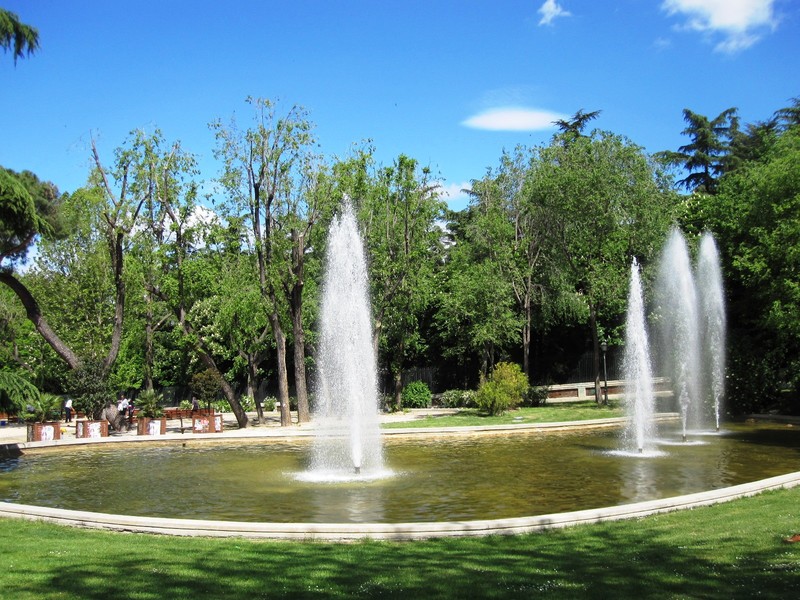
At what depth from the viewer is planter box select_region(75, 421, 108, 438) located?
2759 centimetres

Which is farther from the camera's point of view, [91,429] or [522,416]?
[522,416]

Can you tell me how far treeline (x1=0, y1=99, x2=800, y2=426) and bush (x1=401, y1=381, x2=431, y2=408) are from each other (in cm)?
240

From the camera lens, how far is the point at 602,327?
133ft

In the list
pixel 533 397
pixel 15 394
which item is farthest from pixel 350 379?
pixel 533 397

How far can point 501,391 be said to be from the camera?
1251 inches

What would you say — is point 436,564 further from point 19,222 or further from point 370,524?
point 19,222

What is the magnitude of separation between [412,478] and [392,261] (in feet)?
66.3

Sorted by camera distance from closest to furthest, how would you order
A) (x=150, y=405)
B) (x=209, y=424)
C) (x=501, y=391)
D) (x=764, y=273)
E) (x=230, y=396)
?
(x=764, y=273) < (x=209, y=424) < (x=230, y=396) < (x=150, y=405) < (x=501, y=391)

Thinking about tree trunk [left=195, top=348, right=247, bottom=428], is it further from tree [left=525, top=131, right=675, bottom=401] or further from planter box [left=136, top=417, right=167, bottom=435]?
tree [left=525, top=131, right=675, bottom=401]

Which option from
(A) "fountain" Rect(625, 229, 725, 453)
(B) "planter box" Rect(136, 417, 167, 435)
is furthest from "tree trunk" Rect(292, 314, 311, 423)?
(A) "fountain" Rect(625, 229, 725, 453)

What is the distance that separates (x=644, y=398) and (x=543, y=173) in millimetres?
16419

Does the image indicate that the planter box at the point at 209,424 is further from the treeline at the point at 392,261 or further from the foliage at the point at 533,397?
the foliage at the point at 533,397

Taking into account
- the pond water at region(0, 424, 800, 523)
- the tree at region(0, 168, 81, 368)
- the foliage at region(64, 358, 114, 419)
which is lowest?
the pond water at region(0, 424, 800, 523)

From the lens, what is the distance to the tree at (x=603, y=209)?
112 ft
